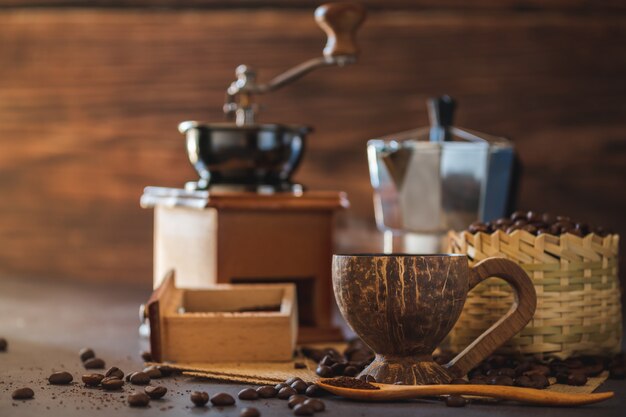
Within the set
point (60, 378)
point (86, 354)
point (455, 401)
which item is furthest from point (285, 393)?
point (86, 354)

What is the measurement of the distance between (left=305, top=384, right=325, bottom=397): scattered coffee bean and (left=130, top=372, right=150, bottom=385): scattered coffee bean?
0.79ft

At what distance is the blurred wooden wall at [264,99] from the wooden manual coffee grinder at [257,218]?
0.70m

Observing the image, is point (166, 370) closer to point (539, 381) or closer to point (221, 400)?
point (221, 400)

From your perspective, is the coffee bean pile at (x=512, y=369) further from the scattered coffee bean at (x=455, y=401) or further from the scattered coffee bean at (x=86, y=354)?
the scattered coffee bean at (x=86, y=354)

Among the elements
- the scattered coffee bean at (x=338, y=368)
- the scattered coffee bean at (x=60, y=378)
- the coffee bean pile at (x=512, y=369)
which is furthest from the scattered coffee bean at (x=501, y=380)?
the scattered coffee bean at (x=60, y=378)

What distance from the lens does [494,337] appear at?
49.9 inches

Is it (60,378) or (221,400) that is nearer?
(221,400)

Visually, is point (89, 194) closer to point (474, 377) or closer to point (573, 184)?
point (573, 184)

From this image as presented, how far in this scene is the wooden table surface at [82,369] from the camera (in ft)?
3.73

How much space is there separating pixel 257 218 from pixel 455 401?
Answer: 28.3 inches

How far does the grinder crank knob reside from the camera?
186 cm

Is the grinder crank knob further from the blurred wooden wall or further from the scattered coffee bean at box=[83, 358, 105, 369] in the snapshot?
the scattered coffee bean at box=[83, 358, 105, 369]

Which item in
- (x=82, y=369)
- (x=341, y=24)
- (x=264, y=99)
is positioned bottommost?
(x=82, y=369)

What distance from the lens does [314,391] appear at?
1215 mm
